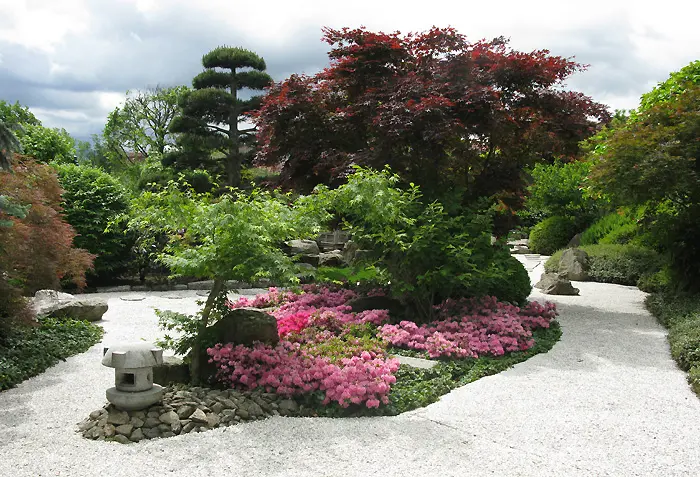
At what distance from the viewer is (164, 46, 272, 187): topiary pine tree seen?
19141 millimetres

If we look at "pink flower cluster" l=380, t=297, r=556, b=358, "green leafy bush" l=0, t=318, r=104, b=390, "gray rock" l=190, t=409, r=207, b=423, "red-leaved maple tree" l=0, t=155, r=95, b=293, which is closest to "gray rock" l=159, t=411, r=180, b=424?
"gray rock" l=190, t=409, r=207, b=423

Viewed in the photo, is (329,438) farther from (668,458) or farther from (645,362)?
(645,362)

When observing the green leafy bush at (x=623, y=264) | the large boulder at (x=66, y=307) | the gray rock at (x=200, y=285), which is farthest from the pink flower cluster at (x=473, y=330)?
the gray rock at (x=200, y=285)

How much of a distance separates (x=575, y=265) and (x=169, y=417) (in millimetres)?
10345

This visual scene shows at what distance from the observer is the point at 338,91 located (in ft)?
30.6

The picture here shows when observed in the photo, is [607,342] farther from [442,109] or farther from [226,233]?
[226,233]

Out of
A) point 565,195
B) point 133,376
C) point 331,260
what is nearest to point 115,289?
point 331,260

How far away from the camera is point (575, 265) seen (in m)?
12.3

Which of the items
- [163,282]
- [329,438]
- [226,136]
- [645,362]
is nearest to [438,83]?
[645,362]

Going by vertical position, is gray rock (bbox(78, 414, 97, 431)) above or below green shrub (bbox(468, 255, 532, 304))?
below

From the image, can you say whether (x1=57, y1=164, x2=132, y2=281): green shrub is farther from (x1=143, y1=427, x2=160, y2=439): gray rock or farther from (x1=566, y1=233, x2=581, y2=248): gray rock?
(x1=566, y1=233, x2=581, y2=248): gray rock

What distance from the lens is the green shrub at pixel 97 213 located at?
11172mm

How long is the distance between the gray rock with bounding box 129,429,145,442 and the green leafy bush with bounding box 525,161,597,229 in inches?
605

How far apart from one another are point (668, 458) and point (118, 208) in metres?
10.7
